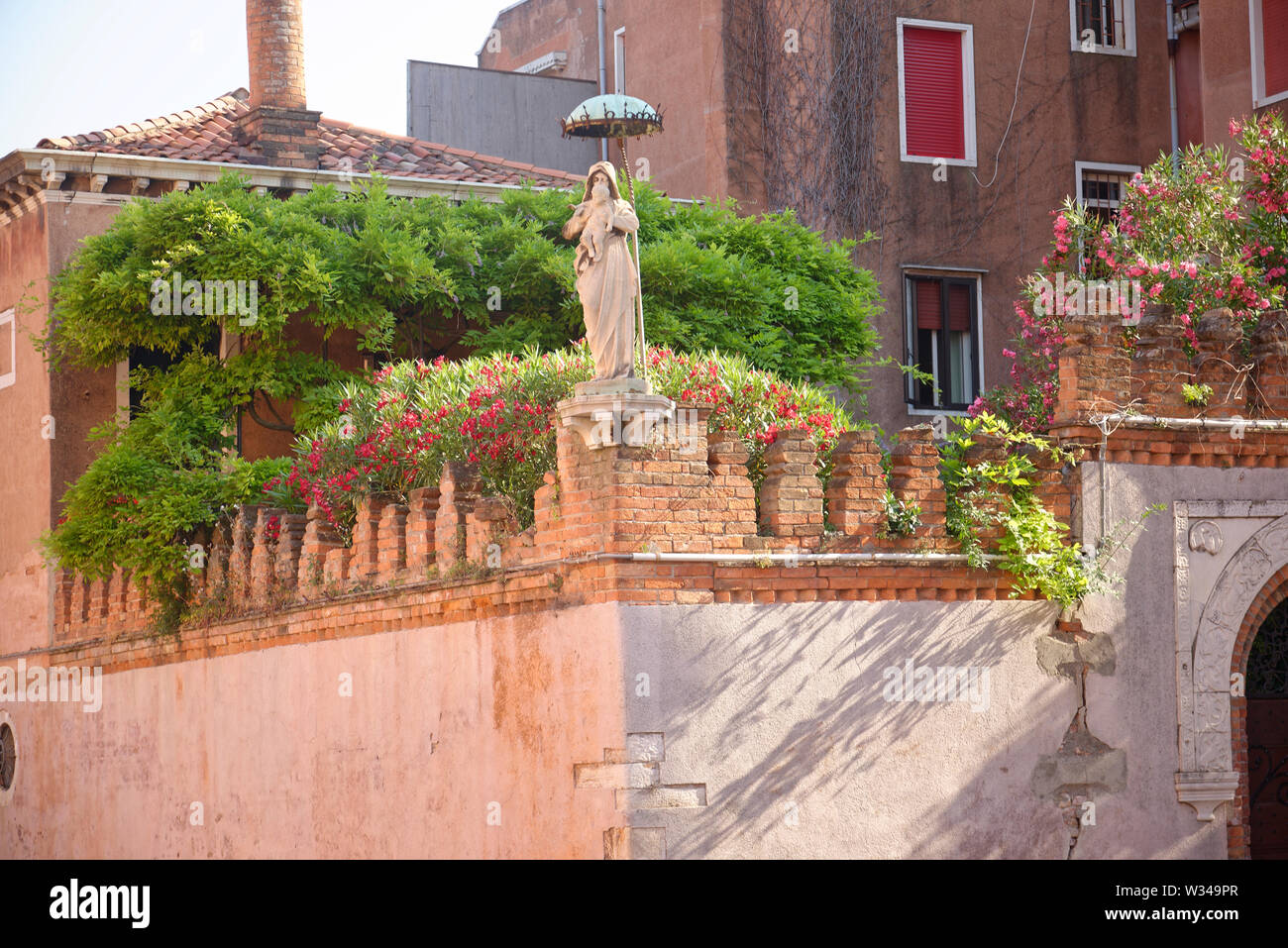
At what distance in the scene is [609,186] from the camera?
9430mm

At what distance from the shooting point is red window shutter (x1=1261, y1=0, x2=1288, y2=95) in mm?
17875

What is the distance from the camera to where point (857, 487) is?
9.80 m

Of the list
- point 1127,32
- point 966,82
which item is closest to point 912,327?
point 966,82

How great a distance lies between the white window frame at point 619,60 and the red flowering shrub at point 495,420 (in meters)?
11.1

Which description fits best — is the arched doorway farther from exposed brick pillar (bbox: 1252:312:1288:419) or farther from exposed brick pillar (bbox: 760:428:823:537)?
exposed brick pillar (bbox: 760:428:823:537)

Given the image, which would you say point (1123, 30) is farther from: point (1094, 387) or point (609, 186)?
point (609, 186)

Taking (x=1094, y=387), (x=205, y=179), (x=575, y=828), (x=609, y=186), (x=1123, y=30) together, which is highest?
(x=1123, y=30)

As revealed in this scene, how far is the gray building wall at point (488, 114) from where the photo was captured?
23.4 meters

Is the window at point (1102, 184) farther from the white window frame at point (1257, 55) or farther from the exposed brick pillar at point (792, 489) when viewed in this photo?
the exposed brick pillar at point (792, 489)

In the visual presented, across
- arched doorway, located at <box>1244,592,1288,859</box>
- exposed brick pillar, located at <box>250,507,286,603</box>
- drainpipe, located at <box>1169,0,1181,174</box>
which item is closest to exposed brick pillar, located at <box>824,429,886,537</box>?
arched doorway, located at <box>1244,592,1288,859</box>

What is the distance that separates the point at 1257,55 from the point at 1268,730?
9.24 meters

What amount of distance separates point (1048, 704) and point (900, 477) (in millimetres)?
1592

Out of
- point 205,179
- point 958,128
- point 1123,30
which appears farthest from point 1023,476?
point 1123,30

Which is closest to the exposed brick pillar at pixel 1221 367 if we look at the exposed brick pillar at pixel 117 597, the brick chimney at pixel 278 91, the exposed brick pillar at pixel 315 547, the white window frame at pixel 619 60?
the exposed brick pillar at pixel 315 547
